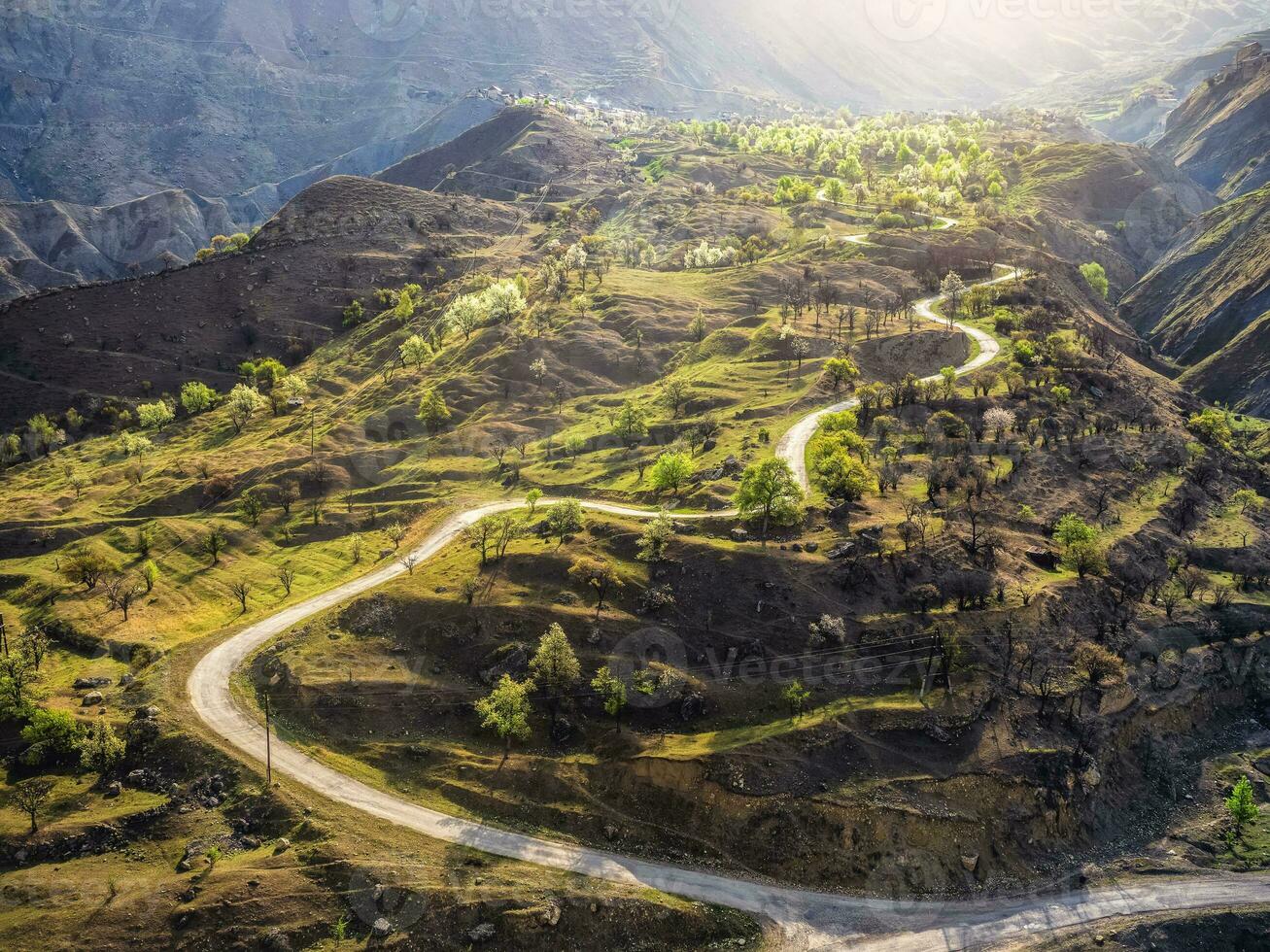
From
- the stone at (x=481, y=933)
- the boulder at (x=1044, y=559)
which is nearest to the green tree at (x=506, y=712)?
the stone at (x=481, y=933)

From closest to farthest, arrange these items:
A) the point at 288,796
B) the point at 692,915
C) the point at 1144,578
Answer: the point at 692,915 → the point at 288,796 → the point at 1144,578

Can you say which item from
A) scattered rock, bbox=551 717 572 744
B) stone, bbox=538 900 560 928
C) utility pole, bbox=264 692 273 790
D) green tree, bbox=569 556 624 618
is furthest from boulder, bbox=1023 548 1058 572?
utility pole, bbox=264 692 273 790

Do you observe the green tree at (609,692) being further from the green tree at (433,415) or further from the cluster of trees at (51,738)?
the green tree at (433,415)

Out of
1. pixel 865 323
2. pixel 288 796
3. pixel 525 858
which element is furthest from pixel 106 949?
pixel 865 323

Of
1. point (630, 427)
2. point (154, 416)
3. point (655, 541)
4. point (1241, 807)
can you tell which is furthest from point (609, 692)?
point (154, 416)

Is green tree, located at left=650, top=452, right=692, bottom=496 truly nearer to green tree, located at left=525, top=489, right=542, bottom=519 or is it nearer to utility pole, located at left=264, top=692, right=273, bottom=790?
green tree, located at left=525, top=489, right=542, bottom=519

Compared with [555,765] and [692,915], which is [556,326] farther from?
[692,915]
